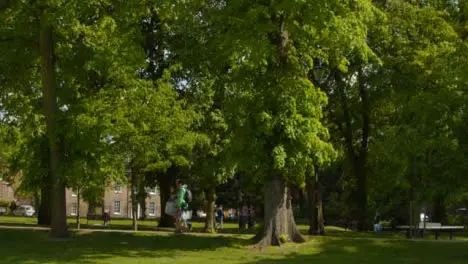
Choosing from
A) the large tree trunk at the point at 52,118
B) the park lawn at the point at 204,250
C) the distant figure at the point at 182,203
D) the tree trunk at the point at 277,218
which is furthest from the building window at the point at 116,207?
the tree trunk at the point at 277,218

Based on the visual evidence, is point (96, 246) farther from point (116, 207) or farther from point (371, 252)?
point (116, 207)

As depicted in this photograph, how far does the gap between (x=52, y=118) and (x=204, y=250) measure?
668cm

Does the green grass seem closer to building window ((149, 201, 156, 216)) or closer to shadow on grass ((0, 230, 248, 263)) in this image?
shadow on grass ((0, 230, 248, 263))

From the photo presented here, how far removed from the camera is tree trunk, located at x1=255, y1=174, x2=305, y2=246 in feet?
61.1

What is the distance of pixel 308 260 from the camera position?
638 inches

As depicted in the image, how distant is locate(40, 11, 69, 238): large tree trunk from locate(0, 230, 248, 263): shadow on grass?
578mm

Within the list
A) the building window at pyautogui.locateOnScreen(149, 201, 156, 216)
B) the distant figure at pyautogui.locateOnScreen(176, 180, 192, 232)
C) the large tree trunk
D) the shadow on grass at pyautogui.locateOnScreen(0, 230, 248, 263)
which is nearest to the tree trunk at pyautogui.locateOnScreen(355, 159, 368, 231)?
the distant figure at pyautogui.locateOnScreen(176, 180, 192, 232)

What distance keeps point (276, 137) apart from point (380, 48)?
39.8 feet

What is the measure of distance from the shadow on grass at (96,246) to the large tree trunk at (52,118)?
22.7 inches

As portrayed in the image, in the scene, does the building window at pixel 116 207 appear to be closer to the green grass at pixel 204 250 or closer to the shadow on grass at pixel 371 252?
the green grass at pixel 204 250

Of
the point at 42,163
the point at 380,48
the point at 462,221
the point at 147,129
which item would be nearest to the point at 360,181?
the point at 380,48

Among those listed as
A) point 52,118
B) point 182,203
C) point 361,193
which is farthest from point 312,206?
point 52,118

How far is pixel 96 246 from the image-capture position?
1884 cm

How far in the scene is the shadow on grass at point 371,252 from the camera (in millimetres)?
16312
